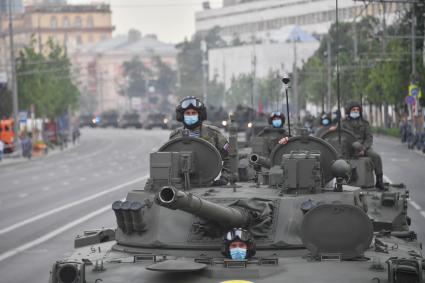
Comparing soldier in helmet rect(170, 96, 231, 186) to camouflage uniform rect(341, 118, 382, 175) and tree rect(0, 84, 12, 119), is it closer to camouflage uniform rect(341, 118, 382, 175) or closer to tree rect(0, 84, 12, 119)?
camouflage uniform rect(341, 118, 382, 175)

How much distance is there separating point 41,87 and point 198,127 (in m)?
84.3

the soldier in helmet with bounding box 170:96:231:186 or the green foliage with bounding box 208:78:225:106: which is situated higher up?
the soldier in helmet with bounding box 170:96:231:186

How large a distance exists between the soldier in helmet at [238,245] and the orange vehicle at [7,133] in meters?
68.2

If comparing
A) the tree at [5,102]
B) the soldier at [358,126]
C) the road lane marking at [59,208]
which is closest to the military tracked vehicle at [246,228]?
the soldier at [358,126]

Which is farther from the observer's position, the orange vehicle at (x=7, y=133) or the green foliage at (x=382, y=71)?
the green foliage at (x=382, y=71)

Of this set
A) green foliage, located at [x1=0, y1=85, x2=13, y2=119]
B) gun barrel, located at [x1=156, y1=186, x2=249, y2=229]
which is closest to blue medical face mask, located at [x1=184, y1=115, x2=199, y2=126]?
gun barrel, located at [x1=156, y1=186, x2=249, y2=229]

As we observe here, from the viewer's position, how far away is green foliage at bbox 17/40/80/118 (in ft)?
317

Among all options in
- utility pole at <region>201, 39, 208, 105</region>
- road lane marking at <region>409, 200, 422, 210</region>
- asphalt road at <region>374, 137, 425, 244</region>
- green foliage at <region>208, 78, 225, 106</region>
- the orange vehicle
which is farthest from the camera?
utility pole at <region>201, 39, 208, 105</region>

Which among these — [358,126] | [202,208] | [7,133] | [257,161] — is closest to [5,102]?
[7,133]

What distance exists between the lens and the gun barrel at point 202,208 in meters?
11.7

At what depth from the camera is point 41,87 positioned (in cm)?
10044

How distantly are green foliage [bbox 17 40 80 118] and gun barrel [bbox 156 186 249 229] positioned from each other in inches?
3060

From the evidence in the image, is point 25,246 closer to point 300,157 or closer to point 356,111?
point 356,111

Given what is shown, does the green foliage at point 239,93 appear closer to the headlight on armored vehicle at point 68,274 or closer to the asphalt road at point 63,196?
the asphalt road at point 63,196
